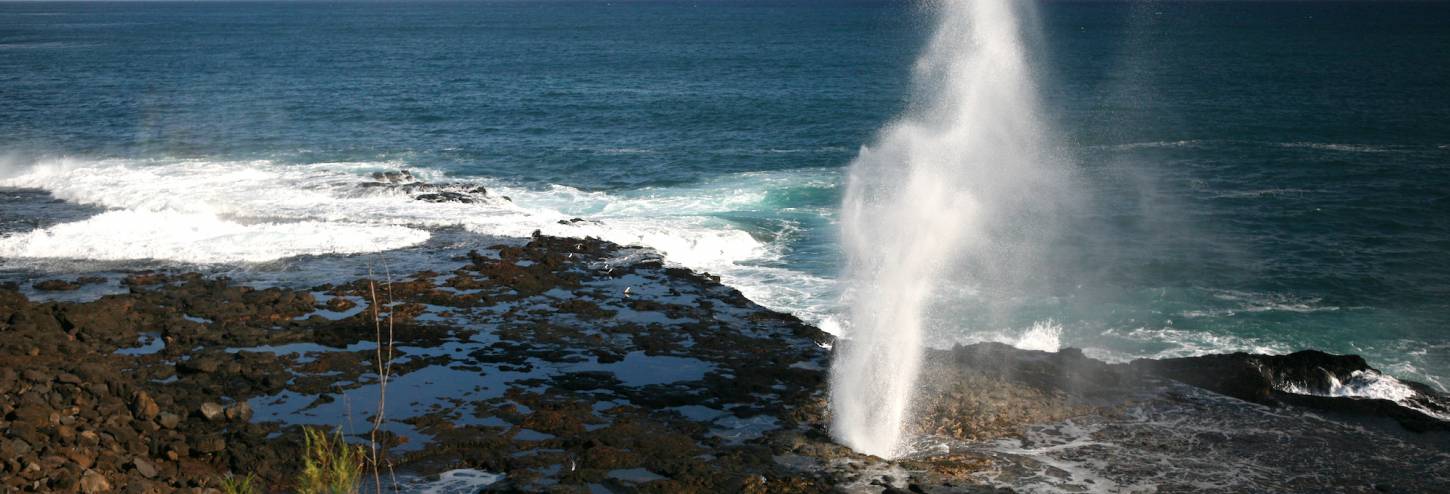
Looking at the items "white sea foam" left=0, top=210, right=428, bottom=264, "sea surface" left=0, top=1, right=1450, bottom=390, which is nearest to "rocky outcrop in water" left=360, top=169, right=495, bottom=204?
"sea surface" left=0, top=1, right=1450, bottom=390

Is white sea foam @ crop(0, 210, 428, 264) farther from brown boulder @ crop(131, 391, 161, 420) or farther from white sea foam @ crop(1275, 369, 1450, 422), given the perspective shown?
white sea foam @ crop(1275, 369, 1450, 422)

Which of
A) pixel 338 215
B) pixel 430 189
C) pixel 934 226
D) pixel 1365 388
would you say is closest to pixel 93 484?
pixel 934 226

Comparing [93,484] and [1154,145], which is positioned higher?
[1154,145]

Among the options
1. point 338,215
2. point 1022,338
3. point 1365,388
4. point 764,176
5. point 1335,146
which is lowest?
point 1022,338

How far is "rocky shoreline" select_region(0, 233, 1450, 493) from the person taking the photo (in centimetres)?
1703

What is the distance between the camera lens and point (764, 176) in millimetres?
45656

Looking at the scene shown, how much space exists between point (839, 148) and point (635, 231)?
19.8m

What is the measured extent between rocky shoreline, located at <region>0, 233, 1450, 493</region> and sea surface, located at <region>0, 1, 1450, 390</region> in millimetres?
3815

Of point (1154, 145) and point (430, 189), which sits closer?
point (430, 189)

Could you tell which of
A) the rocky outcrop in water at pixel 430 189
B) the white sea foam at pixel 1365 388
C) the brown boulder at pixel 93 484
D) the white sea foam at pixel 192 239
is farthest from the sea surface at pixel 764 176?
the brown boulder at pixel 93 484

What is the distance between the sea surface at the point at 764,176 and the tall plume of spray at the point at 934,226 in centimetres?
119

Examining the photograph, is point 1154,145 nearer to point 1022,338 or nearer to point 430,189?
point 1022,338

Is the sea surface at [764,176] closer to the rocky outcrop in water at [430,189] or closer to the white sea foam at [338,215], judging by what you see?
the white sea foam at [338,215]

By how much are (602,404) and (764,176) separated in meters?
26.8
